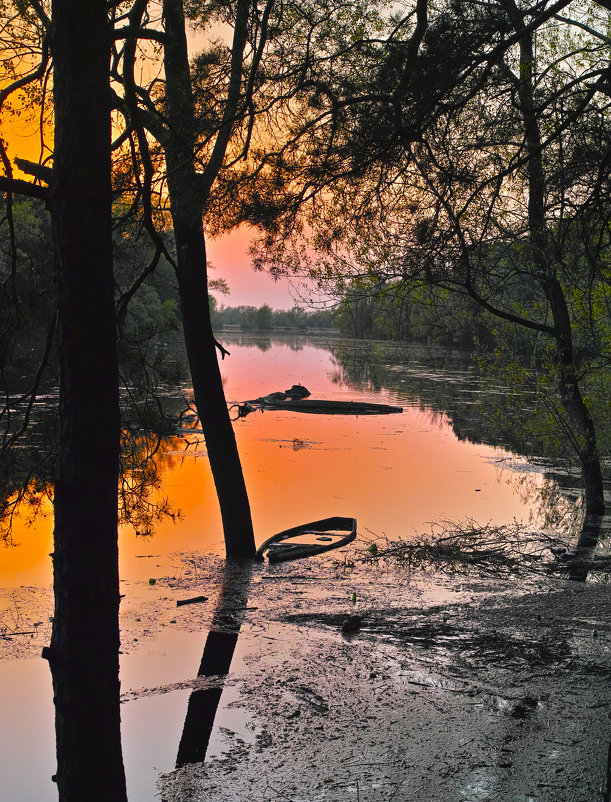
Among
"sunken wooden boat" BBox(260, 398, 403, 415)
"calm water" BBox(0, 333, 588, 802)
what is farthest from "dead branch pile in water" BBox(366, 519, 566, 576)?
"sunken wooden boat" BBox(260, 398, 403, 415)

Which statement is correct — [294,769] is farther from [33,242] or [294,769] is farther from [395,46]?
[33,242]

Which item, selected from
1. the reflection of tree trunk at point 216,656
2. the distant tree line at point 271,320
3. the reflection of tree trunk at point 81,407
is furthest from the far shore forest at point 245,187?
the distant tree line at point 271,320

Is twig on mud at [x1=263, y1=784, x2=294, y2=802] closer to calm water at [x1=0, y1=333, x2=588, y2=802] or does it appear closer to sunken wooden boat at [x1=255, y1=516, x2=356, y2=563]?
calm water at [x1=0, y1=333, x2=588, y2=802]

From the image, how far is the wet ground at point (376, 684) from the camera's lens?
15.3 ft

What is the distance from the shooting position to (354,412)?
1097 inches

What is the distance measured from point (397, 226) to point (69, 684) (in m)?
5.98

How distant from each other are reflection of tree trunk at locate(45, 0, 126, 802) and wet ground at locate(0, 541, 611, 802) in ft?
4.22

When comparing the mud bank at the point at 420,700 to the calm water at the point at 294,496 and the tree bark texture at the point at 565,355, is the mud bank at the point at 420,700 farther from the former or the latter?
the tree bark texture at the point at 565,355

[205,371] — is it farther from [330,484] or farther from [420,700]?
[330,484]

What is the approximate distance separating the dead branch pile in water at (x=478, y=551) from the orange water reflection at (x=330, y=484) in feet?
3.76

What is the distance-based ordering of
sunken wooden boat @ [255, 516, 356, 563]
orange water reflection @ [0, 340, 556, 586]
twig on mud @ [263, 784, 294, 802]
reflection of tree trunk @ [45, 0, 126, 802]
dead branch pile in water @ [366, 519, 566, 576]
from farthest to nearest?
1. orange water reflection @ [0, 340, 556, 586]
2. sunken wooden boat @ [255, 516, 356, 563]
3. dead branch pile in water @ [366, 519, 566, 576]
4. twig on mud @ [263, 784, 294, 802]
5. reflection of tree trunk @ [45, 0, 126, 802]

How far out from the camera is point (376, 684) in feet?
20.3

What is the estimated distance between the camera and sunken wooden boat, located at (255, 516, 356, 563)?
35.2ft

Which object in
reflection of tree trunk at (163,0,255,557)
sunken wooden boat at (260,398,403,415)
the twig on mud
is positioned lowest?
the twig on mud
